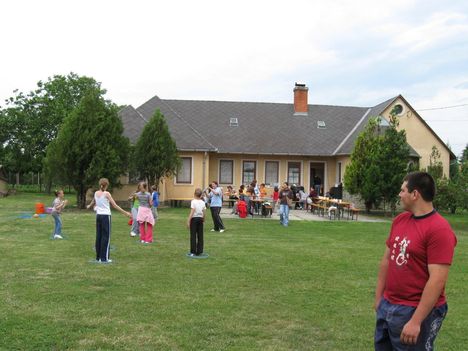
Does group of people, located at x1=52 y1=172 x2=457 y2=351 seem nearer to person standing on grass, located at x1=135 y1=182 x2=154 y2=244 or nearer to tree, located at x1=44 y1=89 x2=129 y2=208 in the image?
person standing on grass, located at x1=135 y1=182 x2=154 y2=244

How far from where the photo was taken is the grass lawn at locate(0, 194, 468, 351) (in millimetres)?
6172

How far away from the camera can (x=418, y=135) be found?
33.0 metres

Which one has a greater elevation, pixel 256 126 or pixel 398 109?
pixel 398 109

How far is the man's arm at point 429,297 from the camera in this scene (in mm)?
3701

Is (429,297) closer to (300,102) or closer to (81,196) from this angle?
(81,196)

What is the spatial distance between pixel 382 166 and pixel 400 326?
77.9 feet

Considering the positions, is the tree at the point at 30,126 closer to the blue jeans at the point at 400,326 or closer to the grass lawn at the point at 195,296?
the grass lawn at the point at 195,296

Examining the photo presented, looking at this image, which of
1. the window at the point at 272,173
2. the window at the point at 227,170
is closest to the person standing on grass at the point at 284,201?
the window at the point at 227,170

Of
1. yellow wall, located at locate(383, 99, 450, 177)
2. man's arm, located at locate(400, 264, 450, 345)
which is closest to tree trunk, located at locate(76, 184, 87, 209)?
yellow wall, located at locate(383, 99, 450, 177)

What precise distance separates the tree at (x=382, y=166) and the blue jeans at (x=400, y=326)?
23.3 meters

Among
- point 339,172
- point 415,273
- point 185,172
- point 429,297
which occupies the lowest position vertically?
point 429,297

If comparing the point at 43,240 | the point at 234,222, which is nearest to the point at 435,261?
the point at 43,240

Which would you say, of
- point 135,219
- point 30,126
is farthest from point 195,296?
point 30,126

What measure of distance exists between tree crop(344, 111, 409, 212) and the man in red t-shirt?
23336 mm
